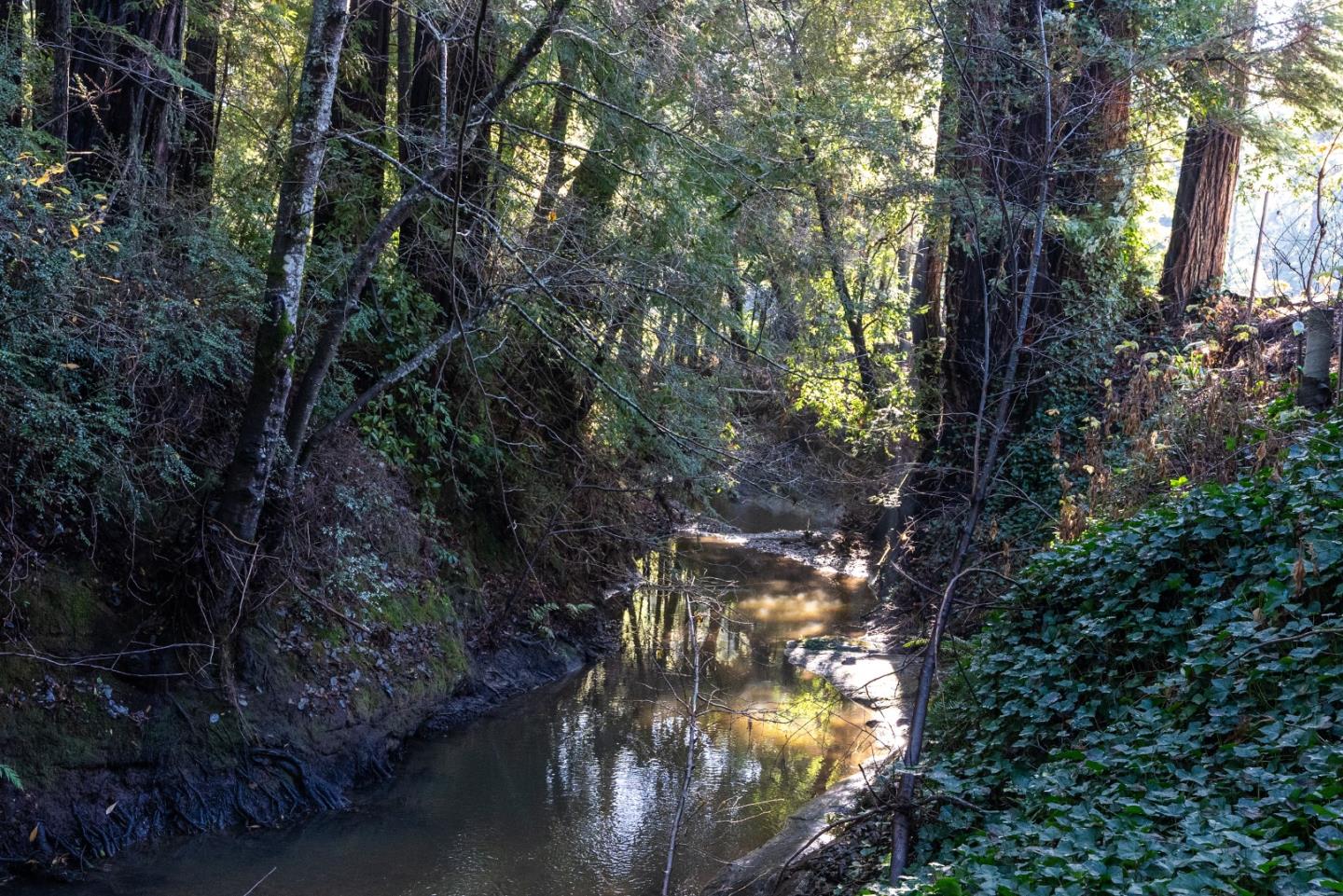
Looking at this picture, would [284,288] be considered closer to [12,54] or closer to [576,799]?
[12,54]

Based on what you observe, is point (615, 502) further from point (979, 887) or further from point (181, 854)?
point (979, 887)

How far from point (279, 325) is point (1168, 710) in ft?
20.4

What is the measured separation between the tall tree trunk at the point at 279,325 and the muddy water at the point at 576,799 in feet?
4.96

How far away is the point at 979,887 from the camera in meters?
3.58

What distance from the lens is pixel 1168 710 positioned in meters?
4.53

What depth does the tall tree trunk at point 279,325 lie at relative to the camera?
Result: 7191 mm

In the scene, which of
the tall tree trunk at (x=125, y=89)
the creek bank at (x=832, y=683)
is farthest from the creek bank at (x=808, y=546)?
the tall tree trunk at (x=125, y=89)

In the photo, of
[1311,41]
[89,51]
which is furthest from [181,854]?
[1311,41]

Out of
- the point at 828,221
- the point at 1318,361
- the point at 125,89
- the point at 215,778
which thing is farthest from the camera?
the point at 828,221

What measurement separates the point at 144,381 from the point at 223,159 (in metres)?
5.45

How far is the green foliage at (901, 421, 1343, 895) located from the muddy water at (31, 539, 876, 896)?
Answer: 158cm

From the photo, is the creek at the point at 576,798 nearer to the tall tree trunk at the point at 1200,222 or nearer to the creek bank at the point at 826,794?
the creek bank at the point at 826,794

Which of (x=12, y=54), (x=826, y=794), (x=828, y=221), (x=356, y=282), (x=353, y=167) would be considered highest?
(x=828, y=221)

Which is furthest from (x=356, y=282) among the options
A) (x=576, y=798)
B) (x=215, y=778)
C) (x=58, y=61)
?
(x=576, y=798)
